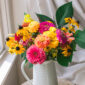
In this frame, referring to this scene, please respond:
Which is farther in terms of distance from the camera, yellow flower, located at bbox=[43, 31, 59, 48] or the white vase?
the white vase

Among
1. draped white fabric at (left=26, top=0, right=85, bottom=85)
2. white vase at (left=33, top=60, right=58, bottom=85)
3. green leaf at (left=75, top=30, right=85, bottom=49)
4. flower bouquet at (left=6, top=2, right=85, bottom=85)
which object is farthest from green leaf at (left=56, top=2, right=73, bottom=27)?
draped white fabric at (left=26, top=0, right=85, bottom=85)

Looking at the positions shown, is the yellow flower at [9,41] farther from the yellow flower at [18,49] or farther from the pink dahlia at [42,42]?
the pink dahlia at [42,42]

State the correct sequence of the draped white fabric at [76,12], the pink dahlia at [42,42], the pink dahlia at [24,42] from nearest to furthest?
the pink dahlia at [42,42] → the pink dahlia at [24,42] → the draped white fabric at [76,12]

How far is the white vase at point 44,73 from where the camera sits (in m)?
0.80

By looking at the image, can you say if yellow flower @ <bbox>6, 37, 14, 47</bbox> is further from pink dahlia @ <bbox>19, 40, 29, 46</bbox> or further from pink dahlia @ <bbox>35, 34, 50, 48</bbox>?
pink dahlia @ <bbox>35, 34, 50, 48</bbox>

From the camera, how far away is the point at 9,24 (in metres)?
1.30

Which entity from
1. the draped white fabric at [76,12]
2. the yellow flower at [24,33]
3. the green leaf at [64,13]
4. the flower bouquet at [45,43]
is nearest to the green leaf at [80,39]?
the flower bouquet at [45,43]

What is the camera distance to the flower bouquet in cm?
68

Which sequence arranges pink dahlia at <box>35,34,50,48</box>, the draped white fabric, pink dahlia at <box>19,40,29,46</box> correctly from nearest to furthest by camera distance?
pink dahlia at <box>35,34,50,48</box> → pink dahlia at <box>19,40,29,46</box> → the draped white fabric

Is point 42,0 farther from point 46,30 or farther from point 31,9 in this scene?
point 46,30

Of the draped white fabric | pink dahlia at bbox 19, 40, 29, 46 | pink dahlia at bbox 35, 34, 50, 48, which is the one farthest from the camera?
the draped white fabric

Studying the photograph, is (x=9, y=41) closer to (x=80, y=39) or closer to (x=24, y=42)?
(x=24, y=42)

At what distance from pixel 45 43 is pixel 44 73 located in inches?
8.4

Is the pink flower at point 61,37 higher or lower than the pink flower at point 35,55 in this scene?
higher
